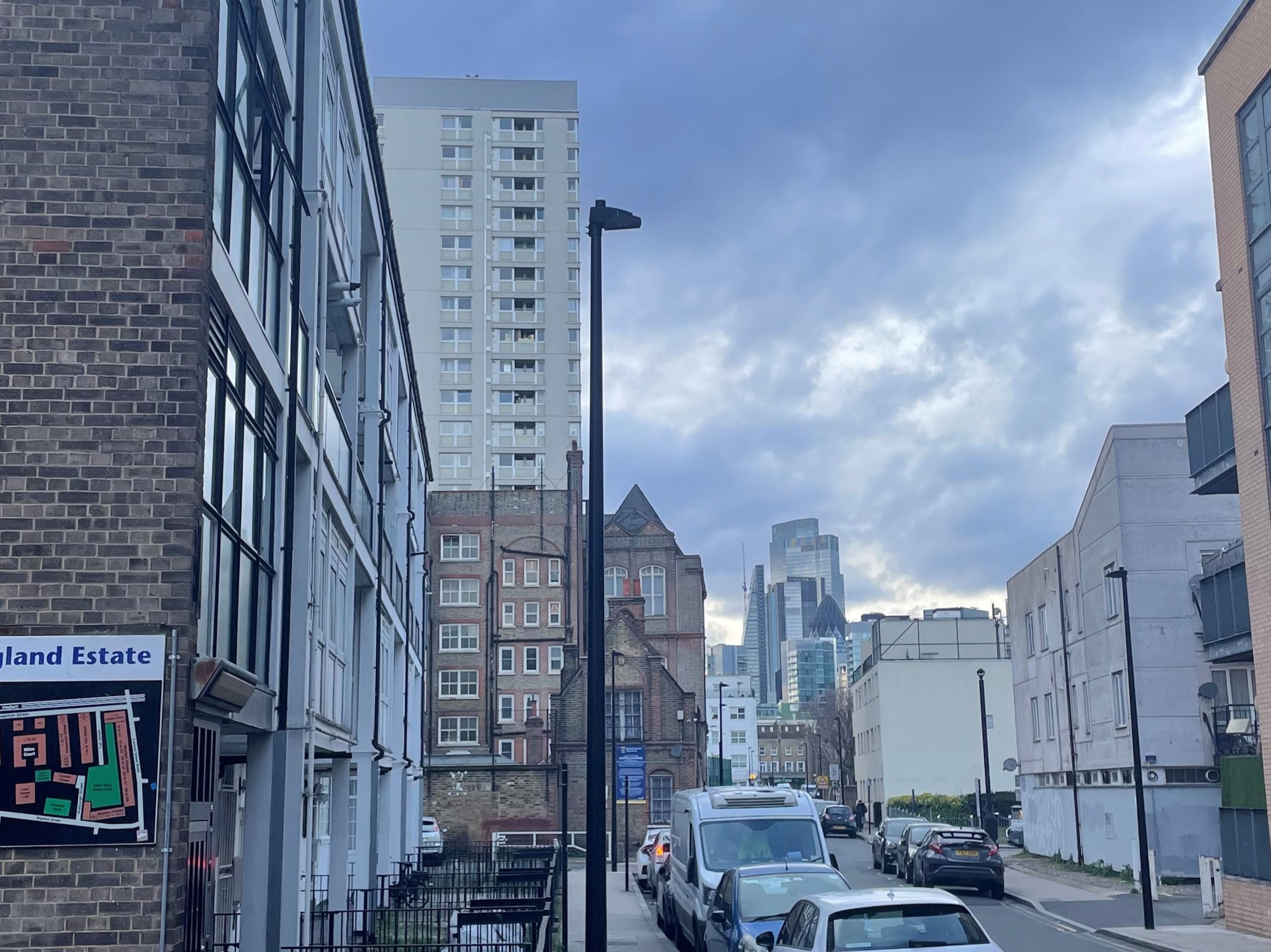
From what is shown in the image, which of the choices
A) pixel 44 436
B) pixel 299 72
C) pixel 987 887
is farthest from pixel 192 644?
pixel 987 887

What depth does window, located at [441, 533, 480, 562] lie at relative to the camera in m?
65.0

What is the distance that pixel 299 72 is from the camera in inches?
607

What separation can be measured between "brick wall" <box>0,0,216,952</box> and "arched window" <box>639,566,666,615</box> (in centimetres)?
5812

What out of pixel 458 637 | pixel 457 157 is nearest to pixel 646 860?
pixel 458 637

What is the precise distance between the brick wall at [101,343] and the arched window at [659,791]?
44878 millimetres

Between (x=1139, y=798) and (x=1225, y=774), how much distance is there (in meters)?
1.61

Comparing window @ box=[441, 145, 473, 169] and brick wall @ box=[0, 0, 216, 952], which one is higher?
window @ box=[441, 145, 473, 169]

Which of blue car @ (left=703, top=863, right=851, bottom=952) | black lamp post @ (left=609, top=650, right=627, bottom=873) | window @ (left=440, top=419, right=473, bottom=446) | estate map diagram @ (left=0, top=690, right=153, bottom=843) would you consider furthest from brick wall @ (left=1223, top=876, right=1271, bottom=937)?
window @ (left=440, top=419, right=473, bottom=446)

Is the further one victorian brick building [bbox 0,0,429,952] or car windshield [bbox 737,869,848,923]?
car windshield [bbox 737,869,848,923]

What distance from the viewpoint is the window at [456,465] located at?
265ft

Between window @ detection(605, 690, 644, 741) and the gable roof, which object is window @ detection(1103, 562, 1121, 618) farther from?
the gable roof

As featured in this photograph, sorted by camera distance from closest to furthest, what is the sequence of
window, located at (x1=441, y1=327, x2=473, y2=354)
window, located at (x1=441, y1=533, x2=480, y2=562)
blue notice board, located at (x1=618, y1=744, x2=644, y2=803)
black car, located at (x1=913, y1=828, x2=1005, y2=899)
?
black car, located at (x1=913, y1=828, x2=1005, y2=899), blue notice board, located at (x1=618, y1=744, x2=644, y2=803), window, located at (x1=441, y1=533, x2=480, y2=562), window, located at (x1=441, y1=327, x2=473, y2=354)

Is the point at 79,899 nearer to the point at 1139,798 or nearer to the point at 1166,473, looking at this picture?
the point at 1139,798

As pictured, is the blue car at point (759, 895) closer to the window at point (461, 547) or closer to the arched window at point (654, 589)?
the window at point (461, 547)
